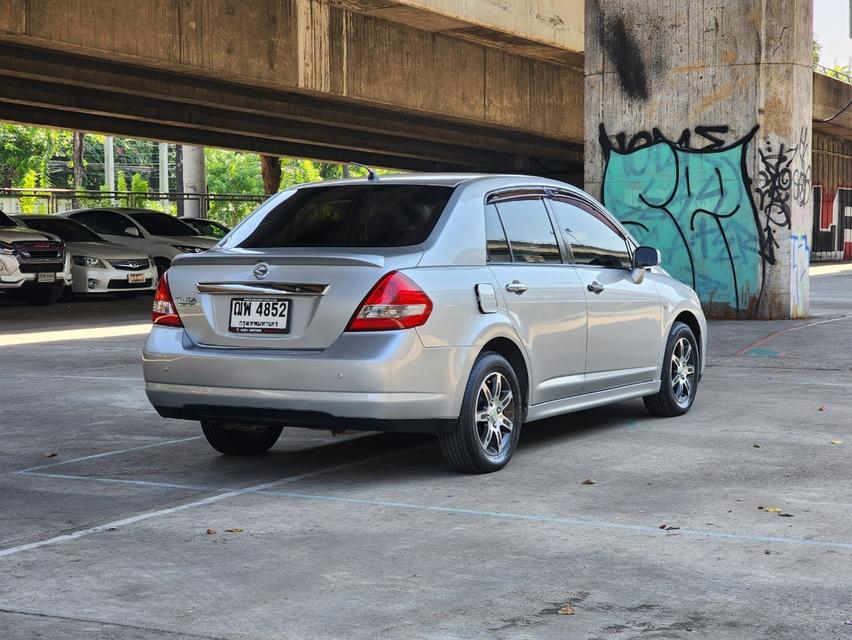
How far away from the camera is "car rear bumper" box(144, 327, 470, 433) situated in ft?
21.5

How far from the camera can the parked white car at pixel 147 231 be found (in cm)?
2611

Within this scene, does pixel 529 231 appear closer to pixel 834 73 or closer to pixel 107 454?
pixel 107 454

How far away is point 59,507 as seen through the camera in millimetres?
6352

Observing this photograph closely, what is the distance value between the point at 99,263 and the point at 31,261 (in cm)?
192

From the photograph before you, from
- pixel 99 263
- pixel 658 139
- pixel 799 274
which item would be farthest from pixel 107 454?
pixel 99 263

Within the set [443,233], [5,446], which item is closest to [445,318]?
[443,233]

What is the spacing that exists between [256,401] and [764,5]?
11.8m

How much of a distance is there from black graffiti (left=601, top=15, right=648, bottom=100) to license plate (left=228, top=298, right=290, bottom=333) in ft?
37.4

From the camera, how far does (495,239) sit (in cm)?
745

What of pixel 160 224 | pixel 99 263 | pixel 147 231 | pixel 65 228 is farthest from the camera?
pixel 160 224

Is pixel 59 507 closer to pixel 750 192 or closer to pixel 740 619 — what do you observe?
pixel 740 619

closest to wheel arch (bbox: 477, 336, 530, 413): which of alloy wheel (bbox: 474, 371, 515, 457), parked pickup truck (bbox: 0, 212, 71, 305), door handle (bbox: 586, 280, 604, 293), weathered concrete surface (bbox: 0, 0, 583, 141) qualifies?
alloy wheel (bbox: 474, 371, 515, 457)

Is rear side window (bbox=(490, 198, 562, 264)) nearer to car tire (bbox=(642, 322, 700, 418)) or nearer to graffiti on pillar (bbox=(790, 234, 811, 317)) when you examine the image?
car tire (bbox=(642, 322, 700, 418))

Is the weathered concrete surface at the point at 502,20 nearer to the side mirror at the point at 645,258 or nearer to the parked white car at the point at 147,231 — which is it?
the parked white car at the point at 147,231
